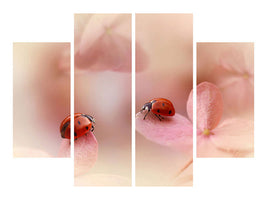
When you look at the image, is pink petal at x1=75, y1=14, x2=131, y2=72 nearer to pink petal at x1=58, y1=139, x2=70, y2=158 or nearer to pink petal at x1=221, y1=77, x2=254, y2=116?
pink petal at x1=58, y1=139, x2=70, y2=158

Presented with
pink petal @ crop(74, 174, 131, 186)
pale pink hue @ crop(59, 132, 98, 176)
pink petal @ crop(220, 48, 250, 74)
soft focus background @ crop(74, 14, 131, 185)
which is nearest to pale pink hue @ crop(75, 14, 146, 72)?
soft focus background @ crop(74, 14, 131, 185)

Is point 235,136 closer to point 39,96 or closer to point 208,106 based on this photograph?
point 208,106

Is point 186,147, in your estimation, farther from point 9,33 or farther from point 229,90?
point 9,33

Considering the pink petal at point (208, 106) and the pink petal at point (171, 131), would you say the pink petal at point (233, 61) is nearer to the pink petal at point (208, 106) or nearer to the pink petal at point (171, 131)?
the pink petal at point (208, 106)

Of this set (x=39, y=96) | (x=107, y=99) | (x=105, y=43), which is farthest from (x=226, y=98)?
(x=39, y=96)

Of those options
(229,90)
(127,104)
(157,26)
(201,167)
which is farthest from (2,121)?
(229,90)

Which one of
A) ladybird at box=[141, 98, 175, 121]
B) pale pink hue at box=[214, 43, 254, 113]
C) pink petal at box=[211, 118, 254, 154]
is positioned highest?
pale pink hue at box=[214, 43, 254, 113]

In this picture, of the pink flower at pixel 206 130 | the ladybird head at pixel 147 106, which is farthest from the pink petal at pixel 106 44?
the pink flower at pixel 206 130
